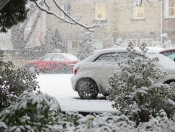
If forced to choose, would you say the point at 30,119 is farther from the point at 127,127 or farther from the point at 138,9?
the point at 138,9

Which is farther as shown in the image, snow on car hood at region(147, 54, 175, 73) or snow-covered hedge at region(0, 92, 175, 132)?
snow on car hood at region(147, 54, 175, 73)

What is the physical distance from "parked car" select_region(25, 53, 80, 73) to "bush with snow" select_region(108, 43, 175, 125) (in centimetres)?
1781

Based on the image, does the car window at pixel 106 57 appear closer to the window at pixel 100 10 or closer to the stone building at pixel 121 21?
the stone building at pixel 121 21

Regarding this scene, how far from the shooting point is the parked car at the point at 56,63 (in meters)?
24.7

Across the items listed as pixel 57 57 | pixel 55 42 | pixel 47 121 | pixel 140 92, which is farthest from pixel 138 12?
pixel 47 121

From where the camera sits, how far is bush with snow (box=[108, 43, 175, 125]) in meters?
6.31

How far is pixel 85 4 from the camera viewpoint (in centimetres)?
3447

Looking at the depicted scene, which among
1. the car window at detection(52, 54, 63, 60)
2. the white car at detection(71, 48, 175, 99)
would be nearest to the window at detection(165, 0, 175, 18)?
the car window at detection(52, 54, 63, 60)

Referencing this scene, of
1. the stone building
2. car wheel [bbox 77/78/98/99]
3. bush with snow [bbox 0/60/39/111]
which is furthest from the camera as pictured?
the stone building

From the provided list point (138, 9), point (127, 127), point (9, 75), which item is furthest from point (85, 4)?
point (127, 127)

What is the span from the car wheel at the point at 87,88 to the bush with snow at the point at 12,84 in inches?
152

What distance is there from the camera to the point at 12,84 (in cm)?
784

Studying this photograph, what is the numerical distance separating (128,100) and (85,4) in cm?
2856

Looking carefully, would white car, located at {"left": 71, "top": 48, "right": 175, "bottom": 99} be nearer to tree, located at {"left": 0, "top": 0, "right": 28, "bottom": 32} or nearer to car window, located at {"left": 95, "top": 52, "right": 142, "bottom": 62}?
car window, located at {"left": 95, "top": 52, "right": 142, "bottom": 62}
